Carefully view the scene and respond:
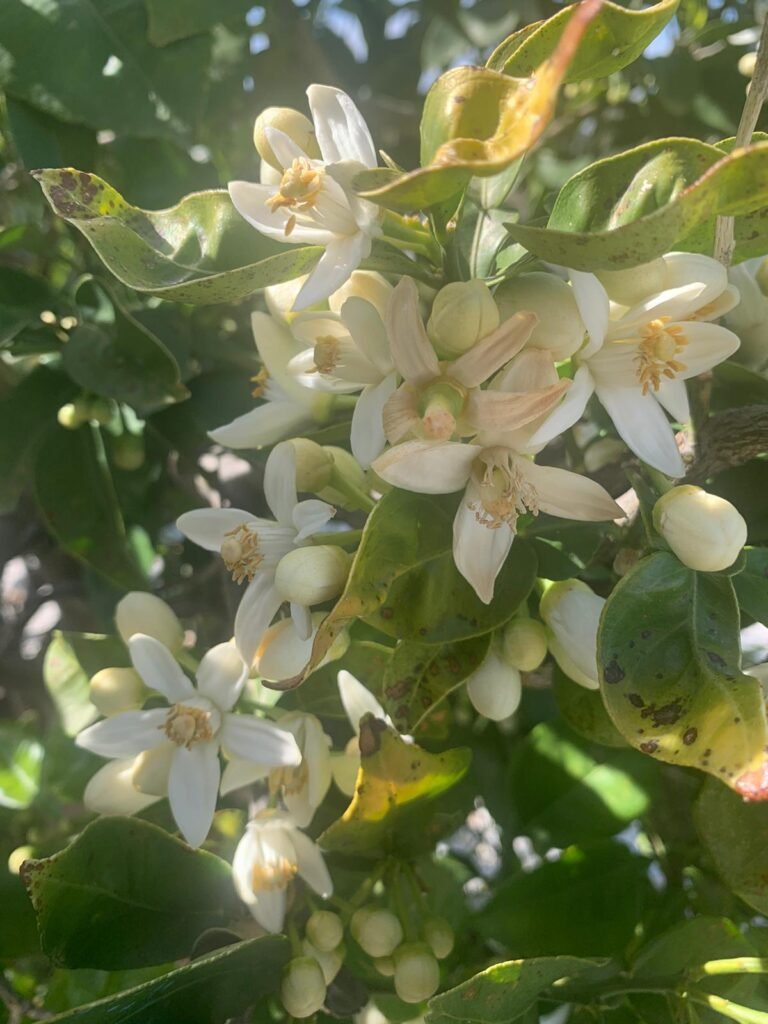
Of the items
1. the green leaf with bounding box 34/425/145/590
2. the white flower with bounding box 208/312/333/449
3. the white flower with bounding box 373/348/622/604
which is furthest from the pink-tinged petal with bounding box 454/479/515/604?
the green leaf with bounding box 34/425/145/590

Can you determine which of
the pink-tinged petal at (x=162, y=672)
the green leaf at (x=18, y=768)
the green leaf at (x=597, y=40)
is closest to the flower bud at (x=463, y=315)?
the green leaf at (x=597, y=40)

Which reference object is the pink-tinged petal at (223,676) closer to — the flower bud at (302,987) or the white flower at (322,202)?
the flower bud at (302,987)

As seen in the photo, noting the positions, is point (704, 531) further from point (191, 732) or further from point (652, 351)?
point (191, 732)

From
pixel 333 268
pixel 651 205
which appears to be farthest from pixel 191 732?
pixel 651 205

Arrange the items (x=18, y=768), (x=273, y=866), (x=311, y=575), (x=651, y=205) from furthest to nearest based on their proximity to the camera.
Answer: (x=18, y=768) → (x=273, y=866) → (x=311, y=575) → (x=651, y=205)

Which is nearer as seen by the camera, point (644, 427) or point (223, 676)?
point (644, 427)

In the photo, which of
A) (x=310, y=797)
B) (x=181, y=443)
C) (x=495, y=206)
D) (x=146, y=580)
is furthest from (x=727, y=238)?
(x=146, y=580)
